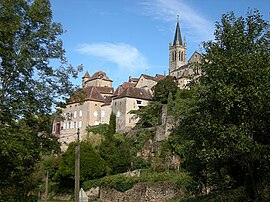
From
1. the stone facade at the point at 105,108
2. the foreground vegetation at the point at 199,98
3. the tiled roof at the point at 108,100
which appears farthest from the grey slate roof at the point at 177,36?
the foreground vegetation at the point at 199,98

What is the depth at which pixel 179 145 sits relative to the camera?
130ft

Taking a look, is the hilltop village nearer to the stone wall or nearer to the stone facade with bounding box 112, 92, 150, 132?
the stone facade with bounding box 112, 92, 150, 132

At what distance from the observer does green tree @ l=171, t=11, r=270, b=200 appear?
13.1 meters

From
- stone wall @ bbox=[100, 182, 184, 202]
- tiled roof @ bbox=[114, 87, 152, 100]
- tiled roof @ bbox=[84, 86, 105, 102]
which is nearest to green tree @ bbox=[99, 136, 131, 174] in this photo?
stone wall @ bbox=[100, 182, 184, 202]

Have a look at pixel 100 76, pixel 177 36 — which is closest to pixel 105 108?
pixel 100 76

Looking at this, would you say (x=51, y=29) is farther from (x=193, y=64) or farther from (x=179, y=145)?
(x=179, y=145)

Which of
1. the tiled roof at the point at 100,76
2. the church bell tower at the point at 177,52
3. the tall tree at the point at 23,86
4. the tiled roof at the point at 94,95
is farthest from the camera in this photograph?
the church bell tower at the point at 177,52

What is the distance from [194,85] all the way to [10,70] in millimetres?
7365

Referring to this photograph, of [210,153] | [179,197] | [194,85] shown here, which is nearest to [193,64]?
[194,85]

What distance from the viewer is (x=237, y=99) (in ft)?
42.2

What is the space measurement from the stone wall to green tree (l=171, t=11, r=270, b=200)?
53.9 ft

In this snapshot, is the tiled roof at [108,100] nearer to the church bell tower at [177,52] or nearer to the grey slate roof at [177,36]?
the church bell tower at [177,52]

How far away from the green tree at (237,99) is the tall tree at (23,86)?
16.9ft

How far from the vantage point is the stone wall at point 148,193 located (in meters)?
31.8
